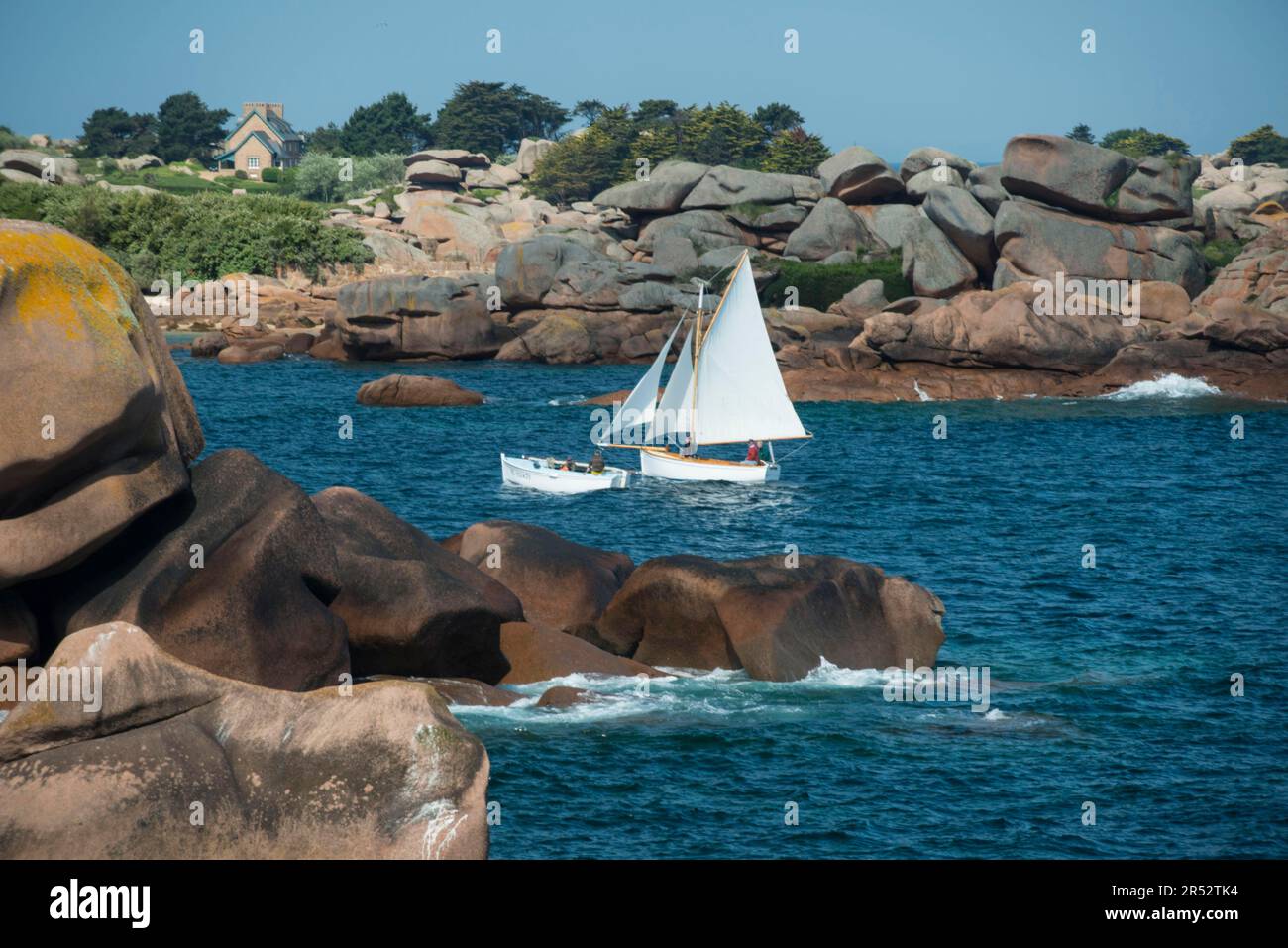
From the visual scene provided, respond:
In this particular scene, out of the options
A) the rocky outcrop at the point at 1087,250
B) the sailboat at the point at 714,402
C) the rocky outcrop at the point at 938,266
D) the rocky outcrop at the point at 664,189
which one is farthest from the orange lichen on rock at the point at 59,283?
the rocky outcrop at the point at 664,189

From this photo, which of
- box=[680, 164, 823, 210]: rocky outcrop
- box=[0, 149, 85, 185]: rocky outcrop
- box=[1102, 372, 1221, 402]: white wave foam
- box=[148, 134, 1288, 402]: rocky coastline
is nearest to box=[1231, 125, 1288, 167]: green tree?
box=[148, 134, 1288, 402]: rocky coastline

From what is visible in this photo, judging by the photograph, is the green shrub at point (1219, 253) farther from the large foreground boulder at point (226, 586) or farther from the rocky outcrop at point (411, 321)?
the large foreground boulder at point (226, 586)

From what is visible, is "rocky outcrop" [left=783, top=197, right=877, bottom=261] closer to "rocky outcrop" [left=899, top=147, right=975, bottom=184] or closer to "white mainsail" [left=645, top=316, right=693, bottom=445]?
"rocky outcrop" [left=899, top=147, right=975, bottom=184]

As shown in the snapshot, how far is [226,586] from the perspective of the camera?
76.8ft

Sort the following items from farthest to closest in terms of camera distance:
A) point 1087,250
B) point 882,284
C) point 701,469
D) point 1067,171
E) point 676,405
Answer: point 882,284
point 1067,171
point 1087,250
point 676,405
point 701,469

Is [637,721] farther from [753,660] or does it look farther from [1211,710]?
[1211,710]

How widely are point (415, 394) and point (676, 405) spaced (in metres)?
21.5

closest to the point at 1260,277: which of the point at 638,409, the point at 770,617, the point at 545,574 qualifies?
the point at 638,409

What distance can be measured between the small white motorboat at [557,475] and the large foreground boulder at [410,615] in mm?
24946

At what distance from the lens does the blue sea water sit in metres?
21.8

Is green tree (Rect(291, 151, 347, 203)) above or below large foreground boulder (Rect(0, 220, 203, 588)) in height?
above

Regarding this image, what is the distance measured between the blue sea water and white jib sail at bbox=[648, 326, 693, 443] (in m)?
4.62

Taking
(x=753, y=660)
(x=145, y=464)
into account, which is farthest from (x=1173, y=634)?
(x=145, y=464)

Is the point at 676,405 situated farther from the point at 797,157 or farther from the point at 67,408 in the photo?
the point at 797,157
